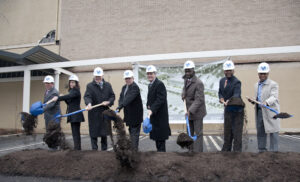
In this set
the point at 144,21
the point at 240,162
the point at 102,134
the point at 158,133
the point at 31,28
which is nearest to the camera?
the point at 240,162

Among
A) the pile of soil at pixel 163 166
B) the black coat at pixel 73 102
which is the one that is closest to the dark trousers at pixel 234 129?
the pile of soil at pixel 163 166

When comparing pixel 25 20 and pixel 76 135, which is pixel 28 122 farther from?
pixel 25 20

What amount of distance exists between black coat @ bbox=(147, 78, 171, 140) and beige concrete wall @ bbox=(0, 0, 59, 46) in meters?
9.68

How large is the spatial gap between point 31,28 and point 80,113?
1012 cm

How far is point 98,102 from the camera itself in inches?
145

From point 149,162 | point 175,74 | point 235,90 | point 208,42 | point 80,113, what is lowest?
point 149,162

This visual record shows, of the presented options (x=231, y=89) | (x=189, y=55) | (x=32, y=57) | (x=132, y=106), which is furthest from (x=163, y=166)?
(x=32, y=57)

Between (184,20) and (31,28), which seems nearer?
(184,20)

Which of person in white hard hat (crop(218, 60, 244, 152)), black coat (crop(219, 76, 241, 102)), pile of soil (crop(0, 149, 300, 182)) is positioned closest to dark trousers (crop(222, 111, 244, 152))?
person in white hard hat (crop(218, 60, 244, 152))

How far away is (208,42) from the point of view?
8.94 meters

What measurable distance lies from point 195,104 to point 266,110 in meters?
1.22

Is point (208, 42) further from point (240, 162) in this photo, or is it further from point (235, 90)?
point (240, 162)

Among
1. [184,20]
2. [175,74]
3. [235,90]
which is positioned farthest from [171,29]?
[235,90]

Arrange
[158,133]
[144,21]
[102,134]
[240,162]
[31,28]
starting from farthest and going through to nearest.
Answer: [31,28], [144,21], [102,134], [158,133], [240,162]
